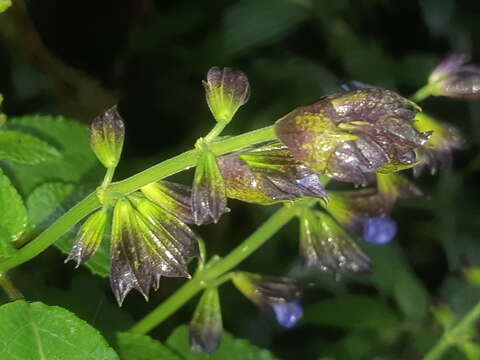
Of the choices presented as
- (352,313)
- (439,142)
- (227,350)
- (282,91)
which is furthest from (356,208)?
(282,91)

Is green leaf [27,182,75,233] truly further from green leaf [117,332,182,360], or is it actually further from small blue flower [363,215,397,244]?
small blue flower [363,215,397,244]

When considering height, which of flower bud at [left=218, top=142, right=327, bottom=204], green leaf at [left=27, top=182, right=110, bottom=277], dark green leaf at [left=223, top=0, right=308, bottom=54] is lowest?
dark green leaf at [left=223, top=0, right=308, bottom=54]

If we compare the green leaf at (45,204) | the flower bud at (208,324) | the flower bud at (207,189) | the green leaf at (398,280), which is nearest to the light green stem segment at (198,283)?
the flower bud at (208,324)

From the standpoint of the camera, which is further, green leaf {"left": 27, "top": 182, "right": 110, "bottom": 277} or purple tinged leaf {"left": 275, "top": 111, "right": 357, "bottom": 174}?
green leaf {"left": 27, "top": 182, "right": 110, "bottom": 277}

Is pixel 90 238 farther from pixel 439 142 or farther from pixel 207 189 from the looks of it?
pixel 439 142

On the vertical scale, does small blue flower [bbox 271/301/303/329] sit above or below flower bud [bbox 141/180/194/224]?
below

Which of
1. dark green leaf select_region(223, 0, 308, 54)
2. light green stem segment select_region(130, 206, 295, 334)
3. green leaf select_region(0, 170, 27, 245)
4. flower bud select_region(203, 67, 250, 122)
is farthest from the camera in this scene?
dark green leaf select_region(223, 0, 308, 54)

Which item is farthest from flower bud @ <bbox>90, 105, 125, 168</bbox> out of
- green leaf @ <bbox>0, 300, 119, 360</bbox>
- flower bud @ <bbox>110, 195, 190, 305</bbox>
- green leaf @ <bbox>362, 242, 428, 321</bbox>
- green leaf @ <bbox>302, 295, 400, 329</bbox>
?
green leaf @ <bbox>362, 242, 428, 321</bbox>
